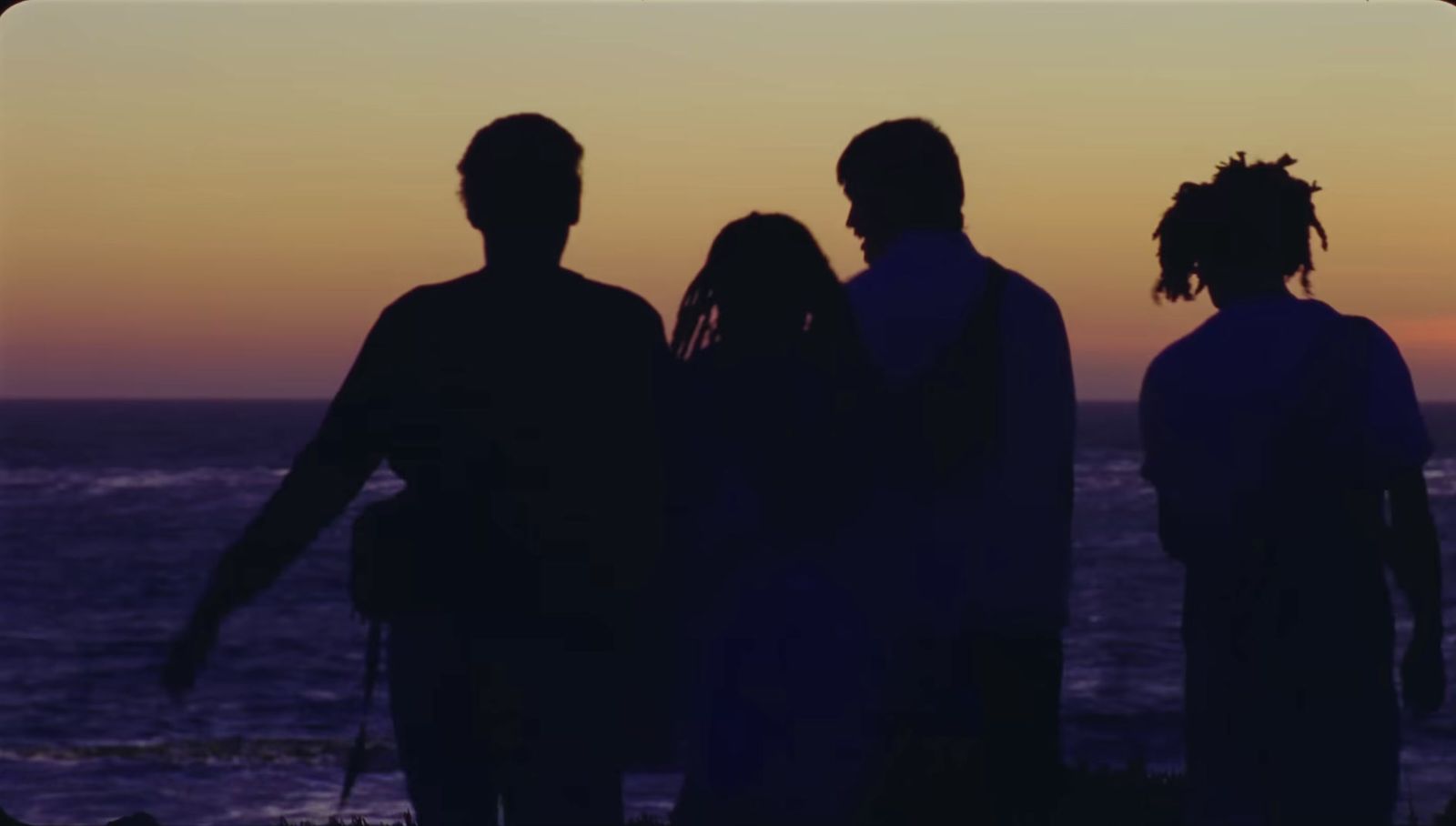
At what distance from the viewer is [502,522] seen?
10.8 feet

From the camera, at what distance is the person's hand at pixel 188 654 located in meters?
3.35

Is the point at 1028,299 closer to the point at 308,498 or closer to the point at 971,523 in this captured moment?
the point at 971,523

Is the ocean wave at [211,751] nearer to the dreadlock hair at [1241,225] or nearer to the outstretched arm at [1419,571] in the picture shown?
the dreadlock hair at [1241,225]

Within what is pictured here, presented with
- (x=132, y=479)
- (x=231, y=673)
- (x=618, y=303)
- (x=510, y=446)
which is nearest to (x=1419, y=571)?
(x=618, y=303)

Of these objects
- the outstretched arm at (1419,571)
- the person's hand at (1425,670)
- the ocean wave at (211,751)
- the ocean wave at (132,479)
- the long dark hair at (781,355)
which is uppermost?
the long dark hair at (781,355)

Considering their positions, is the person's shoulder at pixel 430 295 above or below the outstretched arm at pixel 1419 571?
above

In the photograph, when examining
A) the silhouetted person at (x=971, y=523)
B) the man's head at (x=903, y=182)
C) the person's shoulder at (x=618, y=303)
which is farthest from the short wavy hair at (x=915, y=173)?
the person's shoulder at (x=618, y=303)

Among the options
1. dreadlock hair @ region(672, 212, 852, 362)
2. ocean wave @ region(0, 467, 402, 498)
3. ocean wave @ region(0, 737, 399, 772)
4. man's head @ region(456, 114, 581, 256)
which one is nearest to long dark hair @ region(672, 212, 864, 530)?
dreadlock hair @ region(672, 212, 852, 362)

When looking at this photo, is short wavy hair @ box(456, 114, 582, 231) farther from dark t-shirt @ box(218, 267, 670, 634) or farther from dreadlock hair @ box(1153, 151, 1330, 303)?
dreadlock hair @ box(1153, 151, 1330, 303)

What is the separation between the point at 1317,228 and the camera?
163 inches

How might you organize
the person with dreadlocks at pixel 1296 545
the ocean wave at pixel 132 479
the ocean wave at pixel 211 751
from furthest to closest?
the ocean wave at pixel 132 479, the ocean wave at pixel 211 751, the person with dreadlocks at pixel 1296 545

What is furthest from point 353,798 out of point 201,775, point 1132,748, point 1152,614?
point 1152,614

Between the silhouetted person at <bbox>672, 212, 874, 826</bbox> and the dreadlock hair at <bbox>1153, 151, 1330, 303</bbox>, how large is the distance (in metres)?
0.99

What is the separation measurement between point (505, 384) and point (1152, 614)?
33587mm
